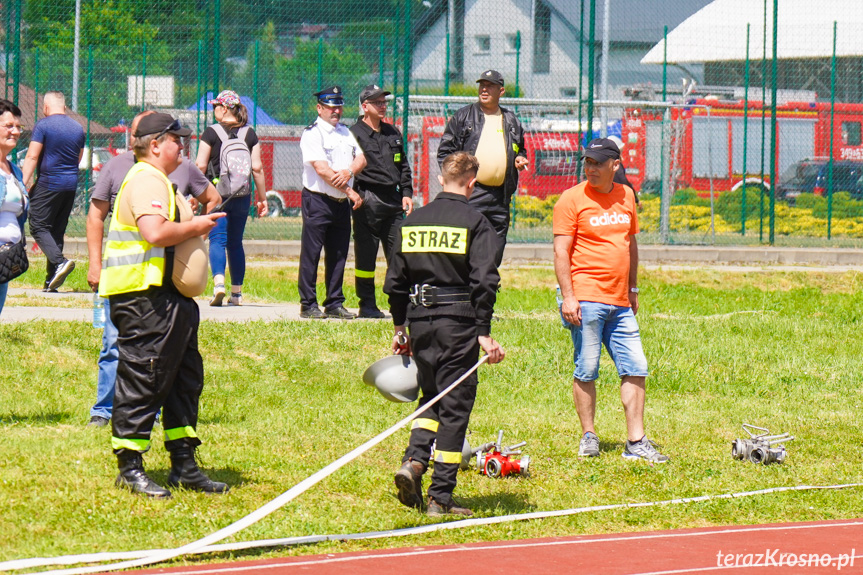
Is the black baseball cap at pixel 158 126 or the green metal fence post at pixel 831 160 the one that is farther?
the green metal fence post at pixel 831 160

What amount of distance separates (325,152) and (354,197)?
52 cm

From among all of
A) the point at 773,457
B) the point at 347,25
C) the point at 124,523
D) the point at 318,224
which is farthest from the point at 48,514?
the point at 347,25

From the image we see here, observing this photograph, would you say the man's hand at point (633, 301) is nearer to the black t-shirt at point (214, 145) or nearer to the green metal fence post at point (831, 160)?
the black t-shirt at point (214, 145)

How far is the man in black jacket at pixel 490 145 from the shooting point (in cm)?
1029

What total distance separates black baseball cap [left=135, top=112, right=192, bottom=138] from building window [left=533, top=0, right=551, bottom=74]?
16251 mm

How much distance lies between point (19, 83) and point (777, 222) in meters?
13.1

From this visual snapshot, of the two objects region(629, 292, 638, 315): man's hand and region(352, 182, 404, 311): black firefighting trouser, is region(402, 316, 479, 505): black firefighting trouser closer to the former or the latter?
region(629, 292, 638, 315): man's hand

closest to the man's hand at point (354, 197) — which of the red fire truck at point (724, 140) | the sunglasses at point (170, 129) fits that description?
the sunglasses at point (170, 129)

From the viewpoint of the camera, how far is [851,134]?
23.0 m

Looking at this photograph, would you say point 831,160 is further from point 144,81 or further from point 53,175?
point 53,175

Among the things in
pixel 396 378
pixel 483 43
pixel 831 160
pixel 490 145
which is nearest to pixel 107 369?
pixel 396 378

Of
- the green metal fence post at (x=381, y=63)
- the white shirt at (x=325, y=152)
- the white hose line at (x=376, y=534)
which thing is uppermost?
the green metal fence post at (x=381, y=63)

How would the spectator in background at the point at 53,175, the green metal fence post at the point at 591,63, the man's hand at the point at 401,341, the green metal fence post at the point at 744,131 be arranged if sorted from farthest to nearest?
the green metal fence post at the point at 744,131
the green metal fence post at the point at 591,63
the spectator in background at the point at 53,175
the man's hand at the point at 401,341

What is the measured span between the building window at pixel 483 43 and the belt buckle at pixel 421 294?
16.3 metres
